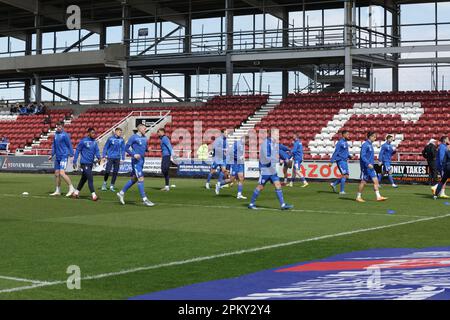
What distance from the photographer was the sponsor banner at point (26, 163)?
132 ft

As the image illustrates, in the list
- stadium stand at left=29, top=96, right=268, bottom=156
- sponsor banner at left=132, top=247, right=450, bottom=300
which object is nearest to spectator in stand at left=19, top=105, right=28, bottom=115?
stadium stand at left=29, top=96, right=268, bottom=156

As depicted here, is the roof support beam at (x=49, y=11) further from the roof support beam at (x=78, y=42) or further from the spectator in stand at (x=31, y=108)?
the spectator in stand at (x=31, y=108)

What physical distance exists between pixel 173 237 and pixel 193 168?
79.6 ft

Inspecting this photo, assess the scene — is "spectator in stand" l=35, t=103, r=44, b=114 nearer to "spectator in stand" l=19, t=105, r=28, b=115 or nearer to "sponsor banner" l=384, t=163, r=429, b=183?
"spectator in stand" l=19, t=105, r=28, b=115

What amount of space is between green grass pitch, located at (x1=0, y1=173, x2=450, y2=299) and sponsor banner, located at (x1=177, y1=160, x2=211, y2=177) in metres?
14.4

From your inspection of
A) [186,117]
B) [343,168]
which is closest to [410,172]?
[343,168]

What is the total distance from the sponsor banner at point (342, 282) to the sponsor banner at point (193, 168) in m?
25.9

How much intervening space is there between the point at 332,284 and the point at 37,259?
4.24 m

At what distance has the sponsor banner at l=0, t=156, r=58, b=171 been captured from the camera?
40.2 m

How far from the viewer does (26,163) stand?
4112 centimetres

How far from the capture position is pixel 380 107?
38.7m

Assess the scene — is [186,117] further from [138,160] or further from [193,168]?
[138,160]
